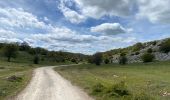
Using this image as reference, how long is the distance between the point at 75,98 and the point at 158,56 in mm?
94093

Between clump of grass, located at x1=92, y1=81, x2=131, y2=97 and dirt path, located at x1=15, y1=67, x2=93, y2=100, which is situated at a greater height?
clump of grass, located at x1=92, y1=81, x2=131, y2=97

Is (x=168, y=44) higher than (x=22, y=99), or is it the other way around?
(x=168, y=44)

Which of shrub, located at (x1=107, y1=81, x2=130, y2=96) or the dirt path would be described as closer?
the dirt path

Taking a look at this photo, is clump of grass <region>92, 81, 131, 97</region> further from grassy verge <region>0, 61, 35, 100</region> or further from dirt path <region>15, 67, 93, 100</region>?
grassy verge <region>0, 61, 35, 100</region>

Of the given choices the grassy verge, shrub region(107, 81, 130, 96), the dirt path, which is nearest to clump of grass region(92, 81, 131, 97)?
shrub region(107, 81, 130, 96)

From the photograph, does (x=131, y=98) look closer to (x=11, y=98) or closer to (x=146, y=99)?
(x=146, y=99)

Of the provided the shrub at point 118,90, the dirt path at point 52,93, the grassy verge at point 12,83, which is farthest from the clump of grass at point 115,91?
the grassy verge at point 12,83

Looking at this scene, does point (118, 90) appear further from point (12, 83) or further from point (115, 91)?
point (12, 83)

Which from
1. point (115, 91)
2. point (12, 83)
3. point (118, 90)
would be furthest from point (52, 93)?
point (12, 83)

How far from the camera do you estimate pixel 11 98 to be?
24.7 metres

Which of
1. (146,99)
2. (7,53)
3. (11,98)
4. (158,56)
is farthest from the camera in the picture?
(7,53)

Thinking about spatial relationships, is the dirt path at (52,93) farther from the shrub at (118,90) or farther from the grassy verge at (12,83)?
the shrub at (118,90)

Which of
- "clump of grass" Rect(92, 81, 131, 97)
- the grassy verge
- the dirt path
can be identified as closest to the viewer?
the dirt path

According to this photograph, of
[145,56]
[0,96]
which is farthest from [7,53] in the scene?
[0,96]
